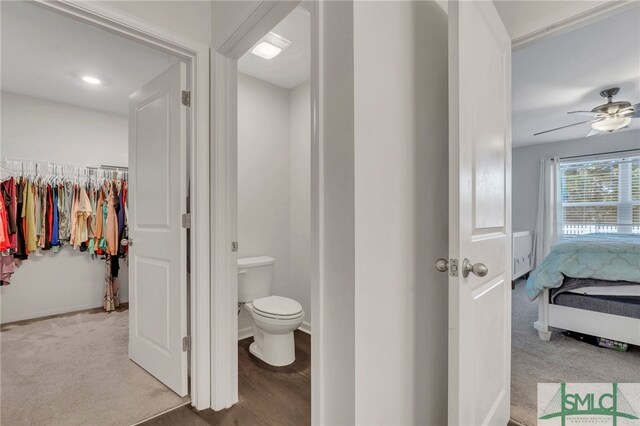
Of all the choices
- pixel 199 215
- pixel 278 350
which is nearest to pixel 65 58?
pixel 199 215

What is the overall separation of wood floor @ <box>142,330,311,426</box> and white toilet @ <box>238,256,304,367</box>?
0.08m

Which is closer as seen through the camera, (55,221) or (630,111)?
(630,111)

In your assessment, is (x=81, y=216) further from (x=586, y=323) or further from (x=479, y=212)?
(x=586, y=323)

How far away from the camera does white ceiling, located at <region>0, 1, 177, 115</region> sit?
202cm

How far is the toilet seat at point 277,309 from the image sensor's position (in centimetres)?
208

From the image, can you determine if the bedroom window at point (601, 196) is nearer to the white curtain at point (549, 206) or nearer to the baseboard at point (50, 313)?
the white curtain at point (549, 206)

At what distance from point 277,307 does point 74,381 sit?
4.57 feet

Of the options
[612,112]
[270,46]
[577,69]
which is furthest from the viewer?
[612,112]

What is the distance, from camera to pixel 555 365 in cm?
218

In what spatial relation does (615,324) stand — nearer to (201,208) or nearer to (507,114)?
(507,114)

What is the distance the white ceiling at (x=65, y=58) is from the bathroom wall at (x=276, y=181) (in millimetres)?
827

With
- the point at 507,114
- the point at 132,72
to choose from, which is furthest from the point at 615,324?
the point at 132,72

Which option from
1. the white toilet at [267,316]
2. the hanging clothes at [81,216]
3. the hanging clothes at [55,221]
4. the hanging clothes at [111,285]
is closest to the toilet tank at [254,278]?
the white toilet at [267,316]

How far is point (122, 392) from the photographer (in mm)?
1850
